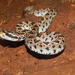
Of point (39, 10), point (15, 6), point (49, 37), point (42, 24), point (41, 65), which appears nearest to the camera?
point (41, 65)

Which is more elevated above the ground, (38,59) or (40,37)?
(40,37)

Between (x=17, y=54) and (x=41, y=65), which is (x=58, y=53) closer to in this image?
(x=41, y=65)

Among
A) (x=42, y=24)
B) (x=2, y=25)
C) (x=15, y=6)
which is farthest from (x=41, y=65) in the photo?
(x=15, y=6)

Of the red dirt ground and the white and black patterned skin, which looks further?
the white and black patterned skin

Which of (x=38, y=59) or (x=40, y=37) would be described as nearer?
(x=38, y=59)
